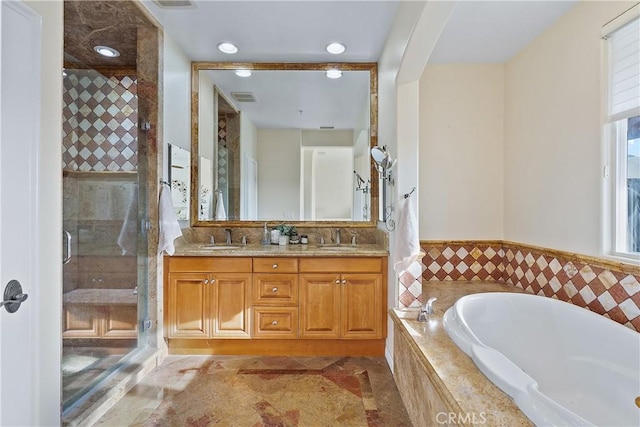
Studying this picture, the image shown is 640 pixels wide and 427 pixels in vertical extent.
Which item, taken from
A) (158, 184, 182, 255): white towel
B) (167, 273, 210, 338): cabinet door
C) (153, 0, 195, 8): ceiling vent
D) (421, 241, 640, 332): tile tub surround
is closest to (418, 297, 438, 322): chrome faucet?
(421, 241, 640, 332): tile tub surround

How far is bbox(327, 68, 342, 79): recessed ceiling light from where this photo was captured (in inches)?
117

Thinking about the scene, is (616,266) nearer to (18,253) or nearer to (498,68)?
(498,68)

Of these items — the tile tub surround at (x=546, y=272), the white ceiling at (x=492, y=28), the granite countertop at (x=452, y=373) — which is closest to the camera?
the granite countertop at (x=452, y=373)

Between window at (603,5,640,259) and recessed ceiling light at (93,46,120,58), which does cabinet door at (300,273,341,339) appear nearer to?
window at (603,5,640,259)

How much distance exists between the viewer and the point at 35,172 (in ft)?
4.33

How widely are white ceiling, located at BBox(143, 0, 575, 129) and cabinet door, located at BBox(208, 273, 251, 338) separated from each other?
1737 mm

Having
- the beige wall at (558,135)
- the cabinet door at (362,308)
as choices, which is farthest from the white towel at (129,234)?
the beige wall at (558,135)

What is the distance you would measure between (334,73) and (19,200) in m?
2.56

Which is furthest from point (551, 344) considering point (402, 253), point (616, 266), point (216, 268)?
point (216, 268)

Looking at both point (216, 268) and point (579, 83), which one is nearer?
point (579, 83)

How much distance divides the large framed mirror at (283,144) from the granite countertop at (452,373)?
131 cm

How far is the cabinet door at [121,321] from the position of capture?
2.30 meters

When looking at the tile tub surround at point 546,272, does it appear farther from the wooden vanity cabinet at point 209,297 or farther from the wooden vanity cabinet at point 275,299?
the wooden vanity cabinet at point 209,297

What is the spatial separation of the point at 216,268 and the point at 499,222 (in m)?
2.60
